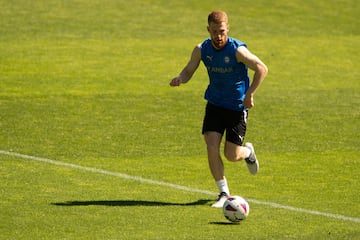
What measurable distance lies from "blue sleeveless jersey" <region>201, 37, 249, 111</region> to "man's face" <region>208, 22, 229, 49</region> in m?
0.13

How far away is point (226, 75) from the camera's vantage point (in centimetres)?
1488

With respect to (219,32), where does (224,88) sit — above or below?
below

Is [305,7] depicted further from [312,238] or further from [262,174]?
[312,238]

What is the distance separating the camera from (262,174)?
16906mm

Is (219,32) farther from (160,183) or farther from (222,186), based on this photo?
(160,183)

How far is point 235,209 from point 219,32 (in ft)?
7.71

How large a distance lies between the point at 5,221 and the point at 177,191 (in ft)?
9.76

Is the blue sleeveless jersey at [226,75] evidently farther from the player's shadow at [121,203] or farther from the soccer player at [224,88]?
the player's shadow at [121,203]

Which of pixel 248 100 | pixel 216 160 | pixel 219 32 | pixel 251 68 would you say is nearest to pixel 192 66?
pixel 219 32

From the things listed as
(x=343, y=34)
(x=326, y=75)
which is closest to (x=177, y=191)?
(x=326, y=75)

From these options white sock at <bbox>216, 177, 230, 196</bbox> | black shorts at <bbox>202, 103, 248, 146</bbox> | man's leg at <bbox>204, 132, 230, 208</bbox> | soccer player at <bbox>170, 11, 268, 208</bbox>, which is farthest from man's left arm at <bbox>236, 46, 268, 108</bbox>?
white sock at <bbox>216, 177, 230, 196</bbox>

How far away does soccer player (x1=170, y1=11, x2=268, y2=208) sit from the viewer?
47.9 ft

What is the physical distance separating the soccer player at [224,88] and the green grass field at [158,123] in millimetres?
645

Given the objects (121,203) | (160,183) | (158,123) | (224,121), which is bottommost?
(158,123)
